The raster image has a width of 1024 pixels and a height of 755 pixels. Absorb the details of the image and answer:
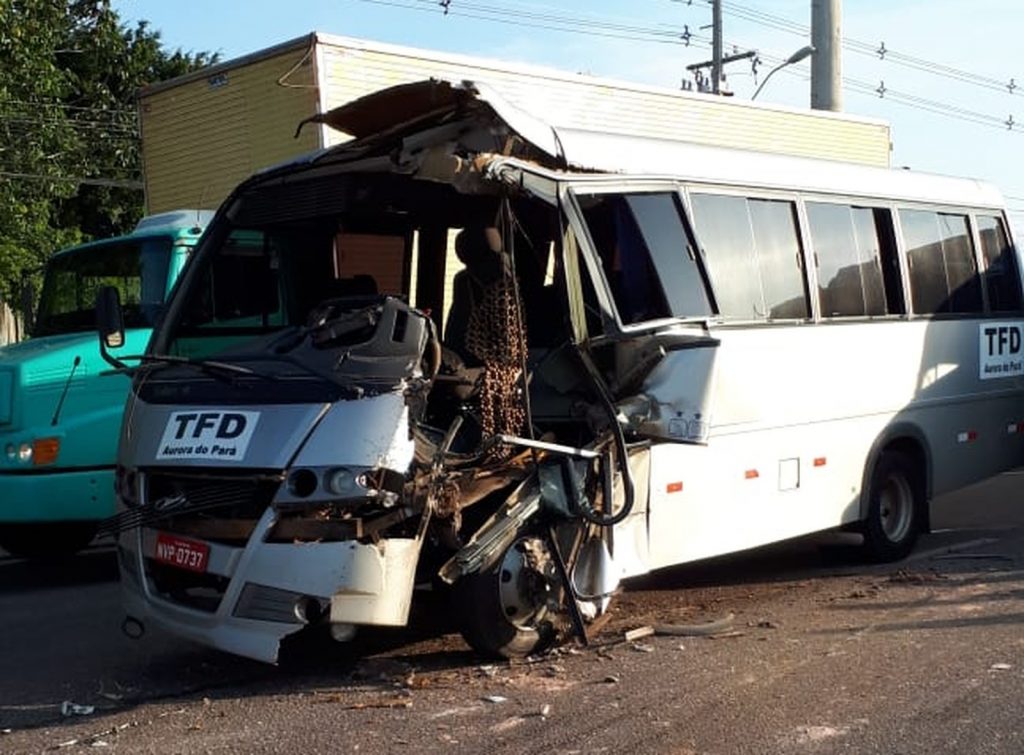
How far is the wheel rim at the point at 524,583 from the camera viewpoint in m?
6.29

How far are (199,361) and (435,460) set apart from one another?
1.38 m

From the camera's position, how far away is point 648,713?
563 cm

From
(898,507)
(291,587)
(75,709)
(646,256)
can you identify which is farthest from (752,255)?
(75,709)

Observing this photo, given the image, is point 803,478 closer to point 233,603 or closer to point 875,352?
point 875,352

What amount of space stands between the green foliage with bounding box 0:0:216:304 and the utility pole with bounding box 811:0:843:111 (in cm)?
1280

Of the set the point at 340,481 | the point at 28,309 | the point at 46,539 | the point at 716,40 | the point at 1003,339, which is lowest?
the point at 46,539

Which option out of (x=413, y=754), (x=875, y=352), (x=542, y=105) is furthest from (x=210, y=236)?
(x=542, y=105)

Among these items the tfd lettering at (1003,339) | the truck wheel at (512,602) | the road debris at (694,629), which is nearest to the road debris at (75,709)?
the truck wheel at (512,602)

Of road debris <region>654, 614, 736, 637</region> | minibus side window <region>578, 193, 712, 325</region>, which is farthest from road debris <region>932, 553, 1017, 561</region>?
minibus side window <region>578, 193, 712, 325</region>

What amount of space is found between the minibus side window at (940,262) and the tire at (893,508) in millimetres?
1218

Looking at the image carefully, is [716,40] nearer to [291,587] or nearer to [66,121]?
[66,121]

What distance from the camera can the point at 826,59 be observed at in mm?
20578

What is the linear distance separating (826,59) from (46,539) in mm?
15631

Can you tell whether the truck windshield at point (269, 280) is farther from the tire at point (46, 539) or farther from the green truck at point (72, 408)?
the tire at point (46, 539)
